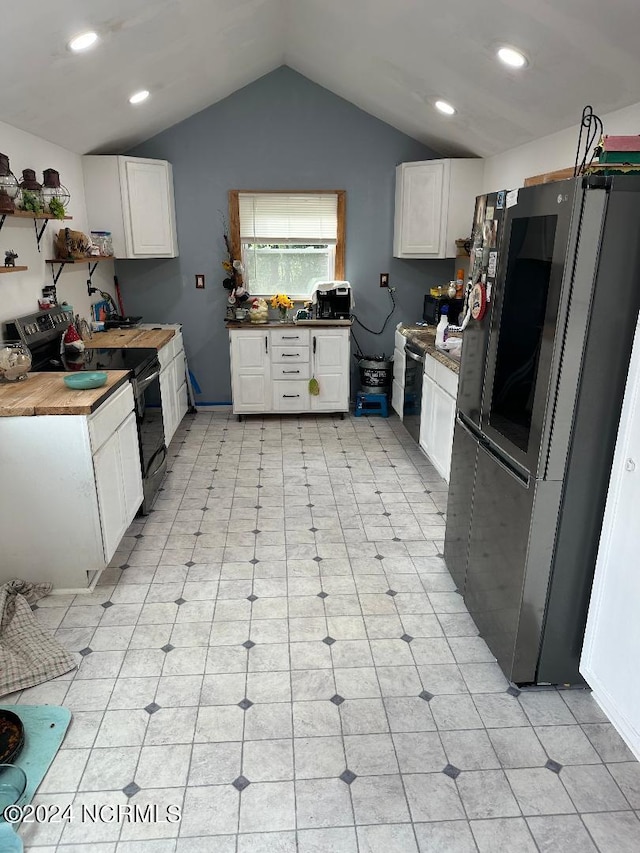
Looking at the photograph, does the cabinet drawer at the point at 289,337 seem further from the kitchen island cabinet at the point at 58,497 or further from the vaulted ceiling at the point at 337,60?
the kitchen island cabinet at the point at 58,497

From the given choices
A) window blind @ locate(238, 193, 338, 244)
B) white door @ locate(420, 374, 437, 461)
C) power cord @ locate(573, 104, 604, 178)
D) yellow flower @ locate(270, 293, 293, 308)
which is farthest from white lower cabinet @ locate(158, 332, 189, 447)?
power cord @ locate(573, 104, 604, 178)

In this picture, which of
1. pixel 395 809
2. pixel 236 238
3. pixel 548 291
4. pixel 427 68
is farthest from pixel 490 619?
pixel 236 238

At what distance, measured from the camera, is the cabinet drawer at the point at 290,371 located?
5.14 meters

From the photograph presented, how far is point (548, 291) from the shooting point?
1.85m

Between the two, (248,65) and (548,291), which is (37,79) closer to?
(248,65)

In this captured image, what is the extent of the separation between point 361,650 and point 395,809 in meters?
0.71

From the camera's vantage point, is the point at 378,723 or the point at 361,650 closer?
the point at 378,723

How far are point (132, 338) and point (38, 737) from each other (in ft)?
9.80

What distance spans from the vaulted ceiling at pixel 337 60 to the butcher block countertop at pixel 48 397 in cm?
139

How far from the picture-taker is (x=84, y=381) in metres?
2.78

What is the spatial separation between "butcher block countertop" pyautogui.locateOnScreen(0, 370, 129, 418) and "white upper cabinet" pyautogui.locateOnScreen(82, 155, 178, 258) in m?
2.16

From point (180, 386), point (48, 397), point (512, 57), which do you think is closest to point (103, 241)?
point (180, 386)

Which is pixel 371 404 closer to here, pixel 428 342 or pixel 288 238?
pixel 428 342

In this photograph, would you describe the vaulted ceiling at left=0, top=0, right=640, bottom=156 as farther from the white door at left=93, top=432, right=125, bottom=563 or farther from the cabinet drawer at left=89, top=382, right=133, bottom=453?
the white door at left=93, top=432, right=125, bottom=563
